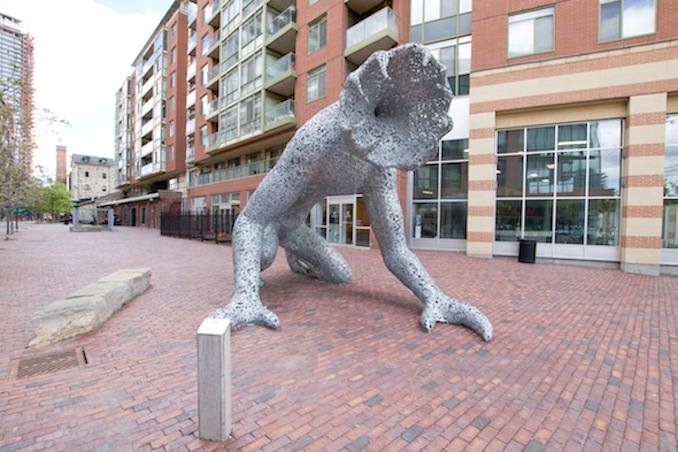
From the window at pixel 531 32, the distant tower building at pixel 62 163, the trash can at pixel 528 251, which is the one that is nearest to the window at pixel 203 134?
the window at pixel 531 32

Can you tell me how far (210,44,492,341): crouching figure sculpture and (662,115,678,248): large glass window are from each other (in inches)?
390

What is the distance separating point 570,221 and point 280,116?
1485cm

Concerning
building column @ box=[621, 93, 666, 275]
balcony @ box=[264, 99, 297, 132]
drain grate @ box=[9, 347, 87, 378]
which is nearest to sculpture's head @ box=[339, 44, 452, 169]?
drain grate @ box=[9, 347, 87, 378]

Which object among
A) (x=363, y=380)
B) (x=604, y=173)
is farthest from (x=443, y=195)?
(x=363, y=380)

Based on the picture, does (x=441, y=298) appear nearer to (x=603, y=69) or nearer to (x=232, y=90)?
(x=603, y=69)

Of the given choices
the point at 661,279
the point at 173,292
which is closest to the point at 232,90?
the point at 173,292

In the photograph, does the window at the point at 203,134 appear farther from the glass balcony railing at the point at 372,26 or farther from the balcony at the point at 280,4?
the glass balcony railing at the point at 372,26

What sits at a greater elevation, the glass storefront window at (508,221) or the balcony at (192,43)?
the balcony at (192,43)

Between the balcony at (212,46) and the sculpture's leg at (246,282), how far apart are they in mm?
26609

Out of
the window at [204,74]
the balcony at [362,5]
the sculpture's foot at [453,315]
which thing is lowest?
the sculpture's foot at [453,315]

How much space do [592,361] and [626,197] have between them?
29.7ft

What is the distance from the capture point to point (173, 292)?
600cm

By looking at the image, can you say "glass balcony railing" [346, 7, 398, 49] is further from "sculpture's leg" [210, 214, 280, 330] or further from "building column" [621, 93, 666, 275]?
"sculpture's leg" [210, 214, 280, 330]

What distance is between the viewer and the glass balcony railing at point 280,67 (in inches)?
728
